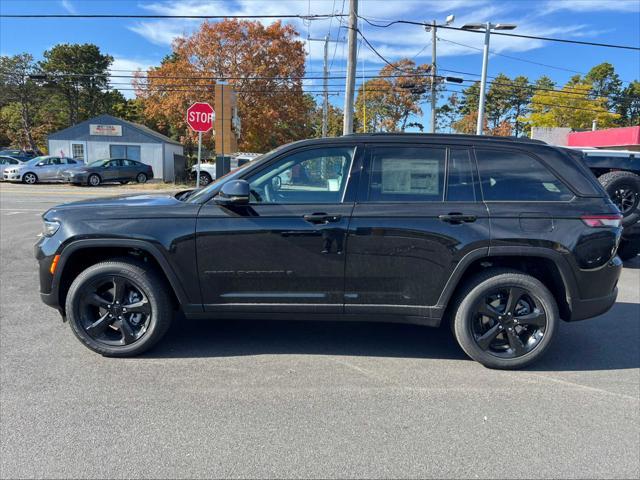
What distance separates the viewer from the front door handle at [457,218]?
137 inches

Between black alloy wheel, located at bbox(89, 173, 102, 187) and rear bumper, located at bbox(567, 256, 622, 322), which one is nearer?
rear bumper, located at bbox(567, 256, 622, 322)

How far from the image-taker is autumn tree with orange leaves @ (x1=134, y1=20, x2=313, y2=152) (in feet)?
99.6

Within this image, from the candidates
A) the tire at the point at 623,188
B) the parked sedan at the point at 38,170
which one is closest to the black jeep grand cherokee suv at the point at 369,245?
the tire at the point at 623,188

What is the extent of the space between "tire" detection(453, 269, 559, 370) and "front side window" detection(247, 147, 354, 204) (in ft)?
4.50

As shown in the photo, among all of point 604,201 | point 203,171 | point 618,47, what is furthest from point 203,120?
point 618,47

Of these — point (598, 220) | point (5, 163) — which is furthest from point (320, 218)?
point (5, 163)

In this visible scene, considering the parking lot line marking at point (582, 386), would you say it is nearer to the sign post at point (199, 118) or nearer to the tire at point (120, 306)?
the tire at point (120, 306)

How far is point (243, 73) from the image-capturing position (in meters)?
30.7

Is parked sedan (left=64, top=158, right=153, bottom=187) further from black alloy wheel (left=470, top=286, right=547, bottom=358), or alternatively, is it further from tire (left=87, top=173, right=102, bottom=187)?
black alloy wheel (left=470, top=286, right=547, bottom=358)

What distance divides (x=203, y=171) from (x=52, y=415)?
24.1 meters

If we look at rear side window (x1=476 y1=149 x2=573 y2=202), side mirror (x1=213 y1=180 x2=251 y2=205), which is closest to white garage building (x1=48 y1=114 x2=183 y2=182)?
side mirror (x1=213 y1=180 x2=251 y2=205)

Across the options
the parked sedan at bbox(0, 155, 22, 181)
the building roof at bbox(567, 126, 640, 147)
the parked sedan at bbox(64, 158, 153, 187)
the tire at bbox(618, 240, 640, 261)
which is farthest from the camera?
the parked sedan at bbox(0, 155, 22, 181)

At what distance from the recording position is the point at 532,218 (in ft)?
11.5

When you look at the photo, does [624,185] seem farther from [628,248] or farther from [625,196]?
[628,248]
